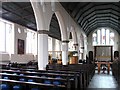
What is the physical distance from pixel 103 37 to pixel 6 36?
17.8 meters

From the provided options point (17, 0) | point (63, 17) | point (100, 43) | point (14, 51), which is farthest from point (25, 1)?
point (100, 43)

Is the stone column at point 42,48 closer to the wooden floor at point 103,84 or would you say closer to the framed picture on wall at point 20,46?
the wooden floor at point 103,84

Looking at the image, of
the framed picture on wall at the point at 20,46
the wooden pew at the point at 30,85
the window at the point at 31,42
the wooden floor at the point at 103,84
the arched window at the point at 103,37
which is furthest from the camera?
Result: the arched window at the point at 103,37

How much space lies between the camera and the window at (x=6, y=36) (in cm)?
1393

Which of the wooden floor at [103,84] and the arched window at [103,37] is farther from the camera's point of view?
the arched window at [103,37]

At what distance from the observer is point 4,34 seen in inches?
560

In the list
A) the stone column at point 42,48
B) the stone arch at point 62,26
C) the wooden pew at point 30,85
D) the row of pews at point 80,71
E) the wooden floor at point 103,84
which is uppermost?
the stone arch at point 62,26

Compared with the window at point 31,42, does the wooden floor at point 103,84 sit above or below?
below

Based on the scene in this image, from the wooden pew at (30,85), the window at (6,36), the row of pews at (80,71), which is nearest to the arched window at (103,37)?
the window at (6,36)

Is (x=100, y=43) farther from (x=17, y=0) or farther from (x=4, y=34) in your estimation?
(x=17, y=0)

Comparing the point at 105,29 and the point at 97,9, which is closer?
the point at 97,9

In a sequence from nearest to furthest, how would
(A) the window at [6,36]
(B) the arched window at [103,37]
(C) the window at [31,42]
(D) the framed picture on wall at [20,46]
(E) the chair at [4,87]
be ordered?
1. (E) the chair at [4,87]
2. (A) the window at [6,36]
3. (D) the framed picture on wall at [20,46]
4. (C) the window at [31,42]
5. (B) the arched window at [103,37]

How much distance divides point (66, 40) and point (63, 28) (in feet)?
2.97

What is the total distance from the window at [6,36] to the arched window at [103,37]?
17.1m
